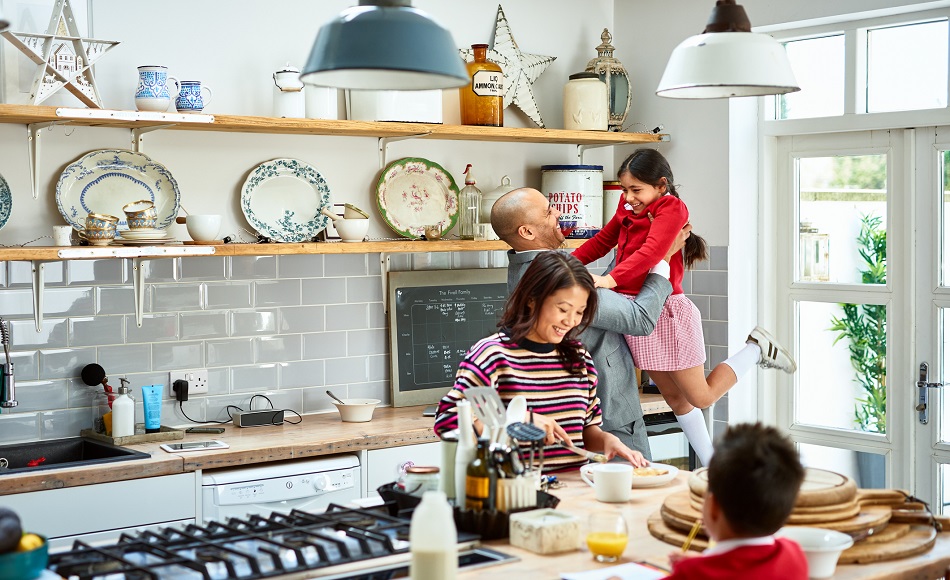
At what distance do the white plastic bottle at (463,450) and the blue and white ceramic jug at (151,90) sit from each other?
80.5 inches

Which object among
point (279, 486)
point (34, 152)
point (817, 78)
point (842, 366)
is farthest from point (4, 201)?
point (842, 366)

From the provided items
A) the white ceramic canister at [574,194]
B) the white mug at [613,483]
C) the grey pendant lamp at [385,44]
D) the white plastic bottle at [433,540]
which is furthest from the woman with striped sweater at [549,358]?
the white ceramic canister at [574,194]

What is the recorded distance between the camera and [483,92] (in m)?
4.73

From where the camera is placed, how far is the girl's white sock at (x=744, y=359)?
4508 mm

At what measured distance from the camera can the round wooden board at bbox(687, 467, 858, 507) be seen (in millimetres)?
2236

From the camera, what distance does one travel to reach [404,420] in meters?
4.38

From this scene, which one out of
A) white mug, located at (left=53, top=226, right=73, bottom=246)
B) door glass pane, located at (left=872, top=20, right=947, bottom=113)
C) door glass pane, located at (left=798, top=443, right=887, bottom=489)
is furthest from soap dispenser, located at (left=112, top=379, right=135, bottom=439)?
door glass pane, located at (left=872, top=20, right=947, bottom=113)

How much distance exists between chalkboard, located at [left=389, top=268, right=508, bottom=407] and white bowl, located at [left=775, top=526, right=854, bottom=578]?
2.70 m

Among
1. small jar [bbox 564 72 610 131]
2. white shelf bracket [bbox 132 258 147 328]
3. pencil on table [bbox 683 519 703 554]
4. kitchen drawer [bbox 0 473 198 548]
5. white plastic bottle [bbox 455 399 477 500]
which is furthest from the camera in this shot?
small jar [bbox 564 72 610 131]

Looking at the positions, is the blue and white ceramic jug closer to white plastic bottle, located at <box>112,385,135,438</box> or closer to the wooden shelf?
the wooden shelf

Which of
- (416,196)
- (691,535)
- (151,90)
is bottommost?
(691,535)

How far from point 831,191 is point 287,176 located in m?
2.44

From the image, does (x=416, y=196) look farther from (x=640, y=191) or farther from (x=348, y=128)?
(x=640, y=191)

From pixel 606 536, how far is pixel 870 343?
3.02 metres
